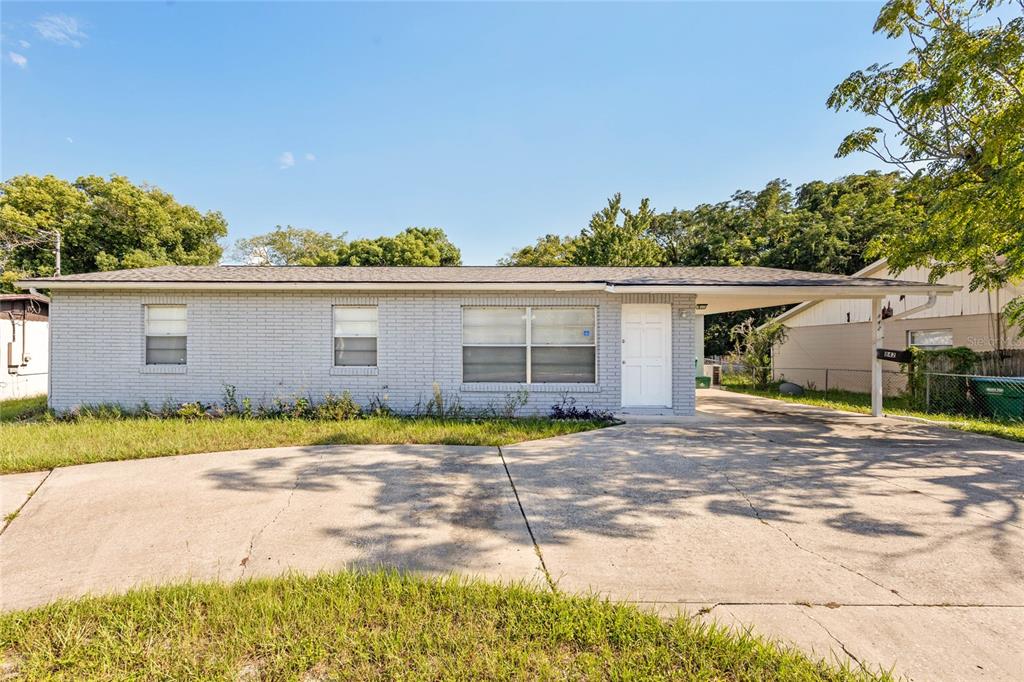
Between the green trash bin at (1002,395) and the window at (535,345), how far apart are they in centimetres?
886

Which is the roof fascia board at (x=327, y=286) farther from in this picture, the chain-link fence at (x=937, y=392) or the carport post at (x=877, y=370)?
the chain-link fence at (x=937, y=392)

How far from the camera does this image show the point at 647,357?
32.2 feet

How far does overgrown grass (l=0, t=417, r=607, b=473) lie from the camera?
20.4 ft

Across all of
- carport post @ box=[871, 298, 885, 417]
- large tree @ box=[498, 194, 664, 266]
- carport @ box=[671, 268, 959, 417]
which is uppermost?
large tree @ box=[498, 194, 664, 266]

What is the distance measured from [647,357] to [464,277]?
418 centimetres

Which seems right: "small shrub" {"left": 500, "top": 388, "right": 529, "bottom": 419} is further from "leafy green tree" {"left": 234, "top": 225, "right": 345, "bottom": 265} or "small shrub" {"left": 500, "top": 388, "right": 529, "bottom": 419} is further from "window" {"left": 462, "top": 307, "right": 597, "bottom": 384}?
"leafy green tree" {"left": 234, "top": 225, "right": 345, "bottom": 265}

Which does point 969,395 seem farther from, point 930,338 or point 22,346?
point 22,346

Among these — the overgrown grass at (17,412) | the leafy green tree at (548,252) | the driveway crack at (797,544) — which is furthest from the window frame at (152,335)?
the leafy green tree at (548,252)

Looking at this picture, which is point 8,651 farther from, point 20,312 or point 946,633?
point 20,312

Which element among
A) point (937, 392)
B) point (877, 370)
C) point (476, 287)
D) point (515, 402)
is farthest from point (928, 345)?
point (476, 287)

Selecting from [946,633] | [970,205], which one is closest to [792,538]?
[946,633]

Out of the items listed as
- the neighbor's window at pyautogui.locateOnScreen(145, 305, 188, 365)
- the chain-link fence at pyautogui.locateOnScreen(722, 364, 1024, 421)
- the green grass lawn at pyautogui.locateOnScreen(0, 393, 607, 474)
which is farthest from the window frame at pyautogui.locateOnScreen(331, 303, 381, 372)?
the chain-link fence at pyautogui.locateOnScreen(722, 364, 1024, 421)

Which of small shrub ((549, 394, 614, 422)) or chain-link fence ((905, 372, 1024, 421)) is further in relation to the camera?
chain-link fence ((905, 372, 1024, 421))

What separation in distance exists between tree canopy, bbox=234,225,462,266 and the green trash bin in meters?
27.8
